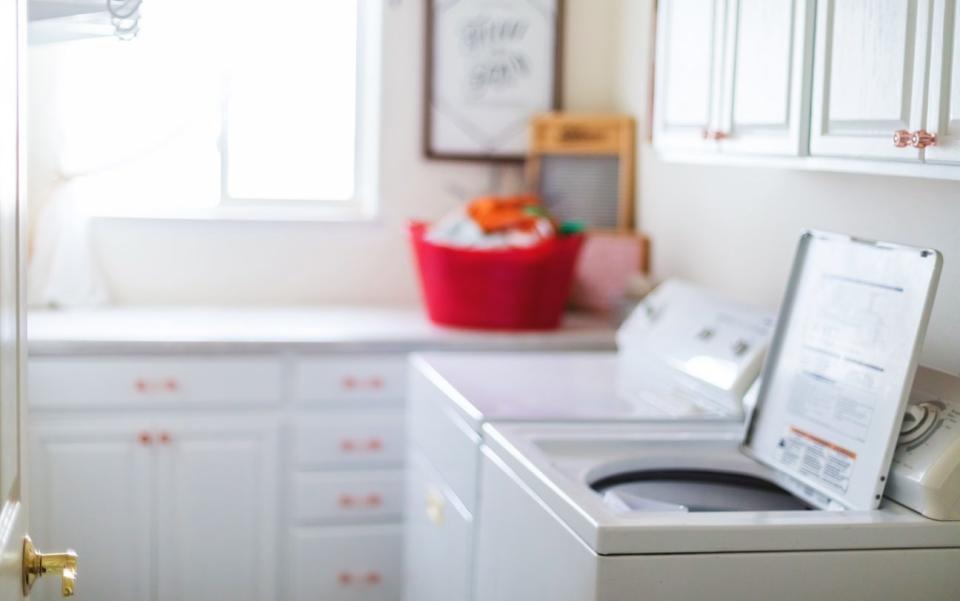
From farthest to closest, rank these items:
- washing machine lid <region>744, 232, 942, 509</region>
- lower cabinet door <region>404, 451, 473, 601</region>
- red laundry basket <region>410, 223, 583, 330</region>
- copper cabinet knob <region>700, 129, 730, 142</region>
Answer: red laundry basket <region>410, 223, 583, 330</region>, lower cabinet door <region>404, 451, 473, 601</region>, copper cabinet knob <region>700, 129, 730, 142</region>, washing machine lid <region>744, 232, 942, 509</region>

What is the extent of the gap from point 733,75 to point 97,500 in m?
1.85

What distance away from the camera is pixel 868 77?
1821 millimetres

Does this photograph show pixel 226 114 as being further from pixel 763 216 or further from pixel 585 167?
pixel 763 216

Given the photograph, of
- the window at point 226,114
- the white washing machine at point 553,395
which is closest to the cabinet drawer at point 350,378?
the white washing machine at point 553,395

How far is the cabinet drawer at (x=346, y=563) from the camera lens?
334 centimetres

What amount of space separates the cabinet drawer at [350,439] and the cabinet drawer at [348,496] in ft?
0.12

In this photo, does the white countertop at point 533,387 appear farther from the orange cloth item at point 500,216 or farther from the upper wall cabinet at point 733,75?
the upper wall cabinet at point 733,75

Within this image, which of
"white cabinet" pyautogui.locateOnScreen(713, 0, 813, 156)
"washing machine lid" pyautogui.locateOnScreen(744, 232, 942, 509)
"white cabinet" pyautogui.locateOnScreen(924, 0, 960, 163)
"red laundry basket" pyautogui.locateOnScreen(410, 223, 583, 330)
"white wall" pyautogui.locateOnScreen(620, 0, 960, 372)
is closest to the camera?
"white cabinet" pyautogui.locateOnScreen(924, 0, 960, 163)

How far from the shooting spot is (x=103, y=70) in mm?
3705

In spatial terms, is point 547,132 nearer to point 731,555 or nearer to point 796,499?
point 796,499

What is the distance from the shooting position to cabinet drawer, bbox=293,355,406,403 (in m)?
3.27

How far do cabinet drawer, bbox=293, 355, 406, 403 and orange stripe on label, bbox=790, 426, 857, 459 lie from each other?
1.39m

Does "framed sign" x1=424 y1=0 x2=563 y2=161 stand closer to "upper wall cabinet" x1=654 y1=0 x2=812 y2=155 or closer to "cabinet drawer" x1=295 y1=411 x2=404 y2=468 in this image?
"cabinet drawer" x1=295 y1=411 x2=404 y2=468

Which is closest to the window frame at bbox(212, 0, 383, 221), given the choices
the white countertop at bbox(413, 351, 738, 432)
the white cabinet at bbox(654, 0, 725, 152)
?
the white countertop at bbox(413, 351, 738, 432)
